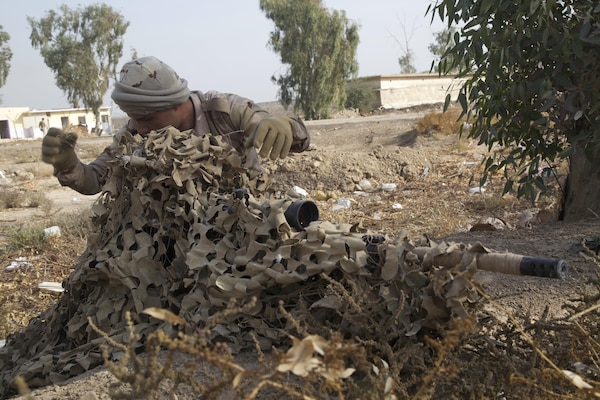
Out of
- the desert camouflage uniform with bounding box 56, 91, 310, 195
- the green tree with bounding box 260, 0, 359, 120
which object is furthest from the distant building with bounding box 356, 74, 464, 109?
the desert camouflage uniform with bounding box 56, 91, 310, 195

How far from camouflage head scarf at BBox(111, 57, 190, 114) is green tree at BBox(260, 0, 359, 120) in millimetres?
28567

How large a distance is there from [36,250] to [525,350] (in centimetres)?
561

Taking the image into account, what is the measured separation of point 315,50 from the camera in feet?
103

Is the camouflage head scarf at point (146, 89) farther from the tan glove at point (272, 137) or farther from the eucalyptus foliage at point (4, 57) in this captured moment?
the eucalyptus foliage at point (4, 57)

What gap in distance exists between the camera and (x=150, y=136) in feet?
7.83

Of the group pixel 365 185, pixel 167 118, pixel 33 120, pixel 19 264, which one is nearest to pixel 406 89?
pixel 365 185

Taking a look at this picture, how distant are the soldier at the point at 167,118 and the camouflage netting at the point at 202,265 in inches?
12.3

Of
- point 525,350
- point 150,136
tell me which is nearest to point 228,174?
point 150,136

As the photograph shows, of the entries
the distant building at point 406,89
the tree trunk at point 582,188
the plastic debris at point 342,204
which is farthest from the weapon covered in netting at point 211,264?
the distant building at point 406,89

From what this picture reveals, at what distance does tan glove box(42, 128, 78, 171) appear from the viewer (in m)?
2.77

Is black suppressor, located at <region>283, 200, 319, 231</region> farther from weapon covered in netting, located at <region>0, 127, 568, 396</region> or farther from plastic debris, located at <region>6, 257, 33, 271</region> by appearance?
plastic debris, located at <region>6, 257, 33, 271</region>

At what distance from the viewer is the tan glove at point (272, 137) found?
8.23 feet

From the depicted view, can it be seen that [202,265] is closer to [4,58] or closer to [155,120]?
[155,120]

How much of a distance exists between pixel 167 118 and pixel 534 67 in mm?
2361
